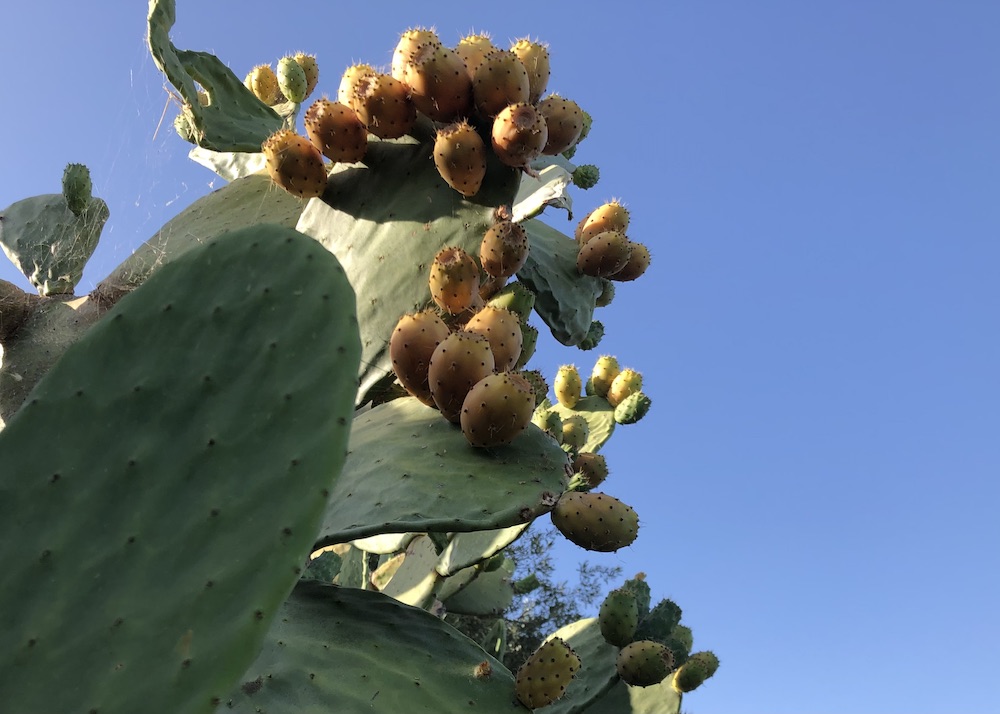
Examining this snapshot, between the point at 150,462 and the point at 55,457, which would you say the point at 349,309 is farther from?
the point at 55,457

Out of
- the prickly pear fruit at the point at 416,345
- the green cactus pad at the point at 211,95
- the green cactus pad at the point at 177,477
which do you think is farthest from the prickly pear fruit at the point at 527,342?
the green cactus pad at the point at 211,95

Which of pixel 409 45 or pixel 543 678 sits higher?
pixel 409 45

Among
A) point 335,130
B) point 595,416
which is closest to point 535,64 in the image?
point 335,130

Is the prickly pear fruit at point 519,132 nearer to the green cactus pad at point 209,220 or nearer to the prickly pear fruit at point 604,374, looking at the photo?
the green cactus pad at point 209,220

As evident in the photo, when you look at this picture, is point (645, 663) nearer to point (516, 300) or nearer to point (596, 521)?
point (596, 521)

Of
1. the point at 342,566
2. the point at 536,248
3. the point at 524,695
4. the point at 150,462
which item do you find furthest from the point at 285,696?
the point at 342,566
